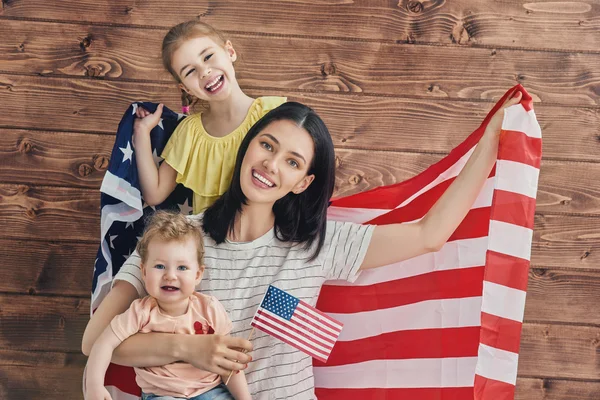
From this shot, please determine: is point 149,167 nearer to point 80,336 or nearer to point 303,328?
point 303,328

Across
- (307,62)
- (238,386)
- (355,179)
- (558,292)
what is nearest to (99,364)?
(238,386)

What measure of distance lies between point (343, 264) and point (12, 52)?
4.07ft

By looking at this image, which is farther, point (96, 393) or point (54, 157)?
→ point (54, 157)

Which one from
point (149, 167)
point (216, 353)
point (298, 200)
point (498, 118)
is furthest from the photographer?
point (149, 167)

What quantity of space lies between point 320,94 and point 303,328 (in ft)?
2.74

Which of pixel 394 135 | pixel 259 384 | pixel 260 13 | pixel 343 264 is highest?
pixel 260 13

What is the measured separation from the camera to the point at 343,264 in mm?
1591

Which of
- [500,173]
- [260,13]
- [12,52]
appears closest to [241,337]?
[500,173]

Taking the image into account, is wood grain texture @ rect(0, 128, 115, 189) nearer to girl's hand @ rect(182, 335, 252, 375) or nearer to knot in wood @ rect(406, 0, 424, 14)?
girl's hand @ rect(182, 335, 252, 375)

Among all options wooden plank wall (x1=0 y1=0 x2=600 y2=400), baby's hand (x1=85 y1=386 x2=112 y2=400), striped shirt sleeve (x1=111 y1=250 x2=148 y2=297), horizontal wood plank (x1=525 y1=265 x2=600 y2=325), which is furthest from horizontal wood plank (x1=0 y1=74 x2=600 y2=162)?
baby's hand (x1=85 y1=386 x2=112 y2=400)

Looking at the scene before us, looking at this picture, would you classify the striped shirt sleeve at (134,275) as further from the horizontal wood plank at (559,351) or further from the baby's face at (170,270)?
the horizontal wood plank at (559,351)

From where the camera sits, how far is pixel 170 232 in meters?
1.41

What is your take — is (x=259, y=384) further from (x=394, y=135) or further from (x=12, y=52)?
(x=12, y=52)

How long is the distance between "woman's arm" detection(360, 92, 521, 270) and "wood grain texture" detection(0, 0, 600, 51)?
631 mm
